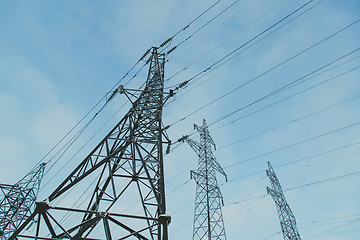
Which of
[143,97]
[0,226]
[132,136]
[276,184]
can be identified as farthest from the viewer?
[276,184]

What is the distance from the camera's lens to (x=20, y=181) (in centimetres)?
2306

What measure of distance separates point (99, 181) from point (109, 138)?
169cm

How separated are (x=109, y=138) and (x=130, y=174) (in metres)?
1.84

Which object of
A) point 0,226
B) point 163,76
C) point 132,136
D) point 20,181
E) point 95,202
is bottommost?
point 95,202

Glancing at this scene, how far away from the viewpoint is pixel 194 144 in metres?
21.3

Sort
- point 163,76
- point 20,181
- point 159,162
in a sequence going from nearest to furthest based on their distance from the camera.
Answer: point 159,162, point 163,76, point 20,181

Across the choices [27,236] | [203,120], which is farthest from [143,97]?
[203,120]

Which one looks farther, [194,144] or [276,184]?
[276,184]

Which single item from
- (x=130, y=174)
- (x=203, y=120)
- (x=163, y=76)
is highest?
(x=203, y=120)

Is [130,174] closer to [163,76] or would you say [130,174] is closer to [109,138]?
[109,138]

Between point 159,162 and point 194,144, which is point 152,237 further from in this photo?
point 194,144

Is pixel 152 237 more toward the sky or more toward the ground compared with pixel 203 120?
more toward the ground

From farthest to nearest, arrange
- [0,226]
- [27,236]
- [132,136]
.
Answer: [0,226] < [132,136] < [27,236]

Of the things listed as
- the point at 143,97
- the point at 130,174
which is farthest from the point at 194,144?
the point at 130,174
